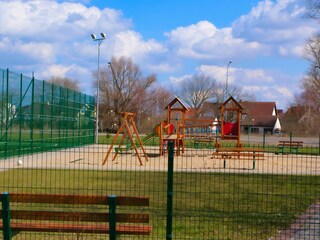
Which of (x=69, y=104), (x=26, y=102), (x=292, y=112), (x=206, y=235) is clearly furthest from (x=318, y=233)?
(x=292, y=112)

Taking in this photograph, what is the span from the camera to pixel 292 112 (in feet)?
313

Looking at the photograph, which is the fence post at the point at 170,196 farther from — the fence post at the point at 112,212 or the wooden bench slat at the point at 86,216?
the fence post at the point at 112,212

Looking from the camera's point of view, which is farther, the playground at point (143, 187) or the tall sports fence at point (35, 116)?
the tall sports fence at point (35, 116)

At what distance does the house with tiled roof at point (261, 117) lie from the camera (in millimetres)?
88938

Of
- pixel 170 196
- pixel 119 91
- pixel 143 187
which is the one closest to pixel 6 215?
pixel 170 196

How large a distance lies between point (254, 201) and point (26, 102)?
1789 cm

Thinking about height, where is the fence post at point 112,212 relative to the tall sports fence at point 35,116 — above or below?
below

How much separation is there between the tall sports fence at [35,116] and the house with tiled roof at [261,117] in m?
53.3

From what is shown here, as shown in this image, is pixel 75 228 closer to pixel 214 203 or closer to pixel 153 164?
pixel 214 203

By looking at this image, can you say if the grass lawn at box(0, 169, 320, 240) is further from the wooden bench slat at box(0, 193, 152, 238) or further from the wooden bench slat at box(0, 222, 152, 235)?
the wooden bench slat at box(0, 193, 152, 238)

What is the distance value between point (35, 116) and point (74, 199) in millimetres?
22009

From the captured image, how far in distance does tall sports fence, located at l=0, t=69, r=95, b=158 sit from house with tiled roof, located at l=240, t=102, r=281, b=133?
53.3 m

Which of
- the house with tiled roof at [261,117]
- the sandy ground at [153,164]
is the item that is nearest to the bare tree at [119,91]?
the house with tiled roof at [261,117]

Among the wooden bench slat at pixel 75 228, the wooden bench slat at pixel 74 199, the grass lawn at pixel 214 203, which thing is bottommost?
the grass lawn at pixel 214 203
